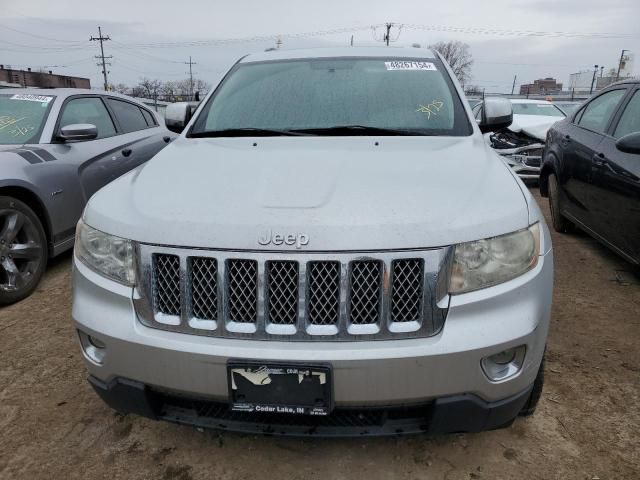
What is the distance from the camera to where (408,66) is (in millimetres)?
3072

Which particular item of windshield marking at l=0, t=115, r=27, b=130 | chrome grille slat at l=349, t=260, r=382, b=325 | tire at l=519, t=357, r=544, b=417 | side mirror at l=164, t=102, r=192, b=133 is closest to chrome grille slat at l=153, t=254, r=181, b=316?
chrome grille slat at l=349, t=260, r=382, b=325

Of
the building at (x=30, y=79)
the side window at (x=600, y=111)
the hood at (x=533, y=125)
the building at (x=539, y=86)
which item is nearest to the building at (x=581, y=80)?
the building at (x=539, y=86)

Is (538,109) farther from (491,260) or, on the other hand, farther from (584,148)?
(491,260)

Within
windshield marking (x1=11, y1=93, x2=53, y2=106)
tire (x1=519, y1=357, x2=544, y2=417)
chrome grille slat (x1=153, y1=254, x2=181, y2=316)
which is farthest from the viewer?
windshield marking (x1=11, y1=93, x2=53, y2=106)

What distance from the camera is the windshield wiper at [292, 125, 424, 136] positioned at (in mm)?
2576

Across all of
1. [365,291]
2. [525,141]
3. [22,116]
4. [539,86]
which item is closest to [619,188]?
[365,291]

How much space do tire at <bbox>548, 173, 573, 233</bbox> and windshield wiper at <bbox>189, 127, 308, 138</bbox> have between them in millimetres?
3770

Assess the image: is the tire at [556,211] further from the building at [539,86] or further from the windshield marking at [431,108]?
the building at [539,86]

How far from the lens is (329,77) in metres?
3.01

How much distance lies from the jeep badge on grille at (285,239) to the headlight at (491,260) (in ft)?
1.68

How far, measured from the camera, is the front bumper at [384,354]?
1604 millimetres

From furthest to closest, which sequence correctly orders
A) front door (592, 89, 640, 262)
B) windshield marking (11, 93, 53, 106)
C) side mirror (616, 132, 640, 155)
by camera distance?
windshield marking (11, 93, 53, 106)
front door (592, 89, 640, 262)
side mirror (616, 132, 640, 155)

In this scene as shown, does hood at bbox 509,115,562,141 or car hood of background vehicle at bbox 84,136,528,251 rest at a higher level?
car hood of background vehicle at bbox 84,136,528,251

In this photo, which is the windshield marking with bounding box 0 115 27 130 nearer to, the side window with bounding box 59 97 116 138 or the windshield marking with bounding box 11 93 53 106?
the windshield marking with bounding box 11 93 53 106
